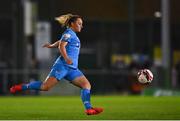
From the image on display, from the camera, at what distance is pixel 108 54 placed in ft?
119

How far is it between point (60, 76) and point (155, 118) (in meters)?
2.08

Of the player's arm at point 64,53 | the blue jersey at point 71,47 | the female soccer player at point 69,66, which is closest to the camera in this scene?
the player's arm at point 64,53

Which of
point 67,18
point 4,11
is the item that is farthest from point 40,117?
point 4,11

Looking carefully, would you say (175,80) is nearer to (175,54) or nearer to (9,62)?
(175,54)

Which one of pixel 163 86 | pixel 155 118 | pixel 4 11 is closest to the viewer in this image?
pixel 155 118

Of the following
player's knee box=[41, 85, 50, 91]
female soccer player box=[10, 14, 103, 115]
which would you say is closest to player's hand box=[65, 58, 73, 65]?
female soccer player box=[10, 14, 103, 115]

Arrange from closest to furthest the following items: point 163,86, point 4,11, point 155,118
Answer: point 155,118 < point 163,86 < point 4,11

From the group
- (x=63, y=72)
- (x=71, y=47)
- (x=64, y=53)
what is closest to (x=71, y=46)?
(x=71, y=47)

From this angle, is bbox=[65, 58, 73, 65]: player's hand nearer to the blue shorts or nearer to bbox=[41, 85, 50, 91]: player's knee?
the blue shorts

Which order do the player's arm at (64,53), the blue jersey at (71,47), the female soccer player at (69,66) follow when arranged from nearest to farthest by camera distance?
the player's arm at (64,53) → the female soccer player at (69,66) → the blue jersey at (71,47)

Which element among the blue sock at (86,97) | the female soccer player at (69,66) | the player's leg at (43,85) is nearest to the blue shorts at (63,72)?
the female soccer player at (69,66)

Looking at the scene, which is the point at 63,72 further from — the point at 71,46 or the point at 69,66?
the point at 71,46

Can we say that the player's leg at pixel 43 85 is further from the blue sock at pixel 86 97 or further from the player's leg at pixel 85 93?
the blue sock at pixel 86 97

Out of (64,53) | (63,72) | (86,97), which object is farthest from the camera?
(86,97)
